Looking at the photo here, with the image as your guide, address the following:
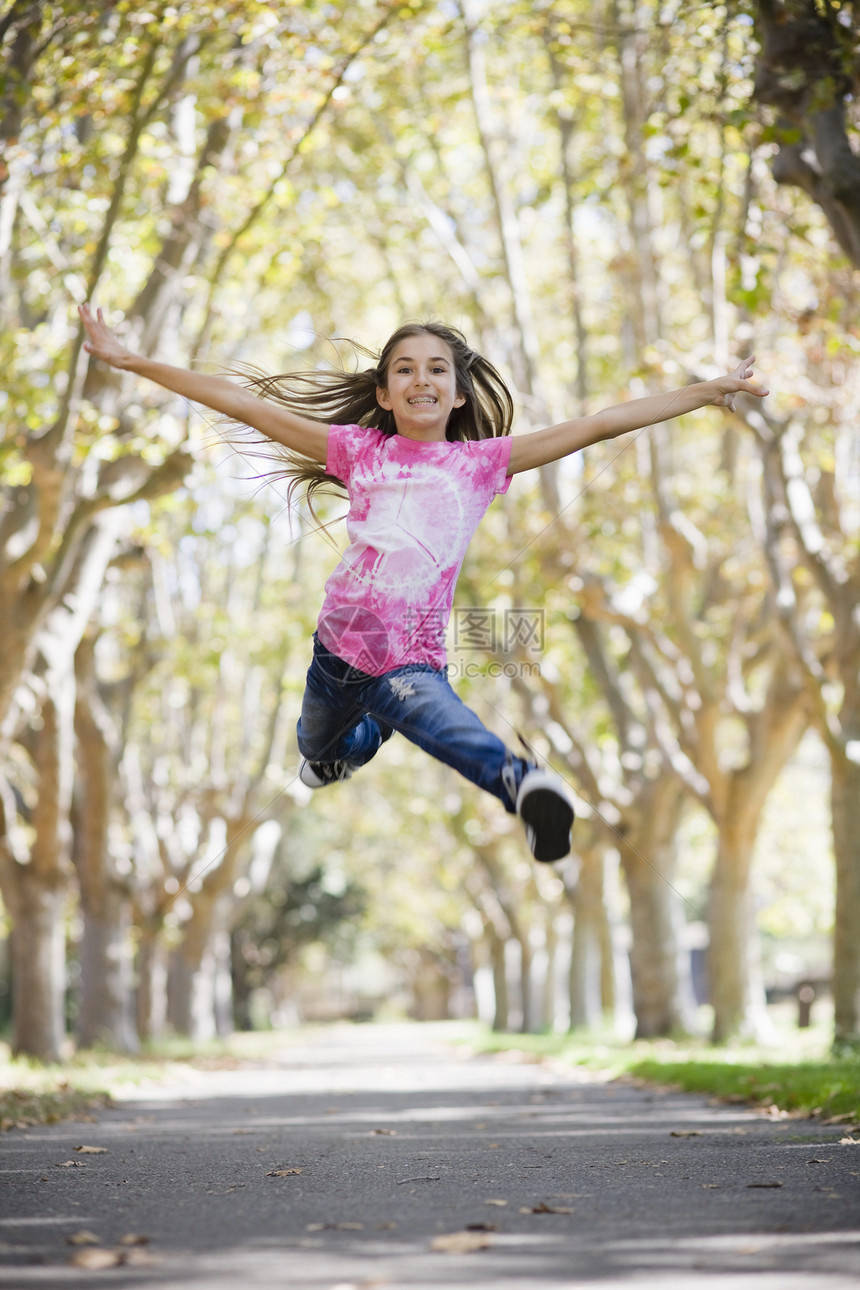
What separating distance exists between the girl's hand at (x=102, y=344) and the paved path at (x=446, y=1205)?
2.79m

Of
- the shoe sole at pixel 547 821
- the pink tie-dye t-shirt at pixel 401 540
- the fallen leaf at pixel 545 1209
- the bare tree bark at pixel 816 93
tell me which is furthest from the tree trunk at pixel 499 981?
the fallen leaf at pixel 545 1209

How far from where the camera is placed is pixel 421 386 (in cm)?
484

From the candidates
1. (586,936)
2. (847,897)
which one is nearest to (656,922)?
(847,897)

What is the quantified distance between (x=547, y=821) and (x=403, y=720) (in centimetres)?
63

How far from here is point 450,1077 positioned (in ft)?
42.4

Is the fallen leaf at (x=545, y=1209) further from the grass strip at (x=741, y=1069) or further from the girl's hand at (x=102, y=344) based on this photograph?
the girl's hand at (x=102, y=344)

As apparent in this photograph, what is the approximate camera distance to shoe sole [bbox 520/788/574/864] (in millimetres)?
4070

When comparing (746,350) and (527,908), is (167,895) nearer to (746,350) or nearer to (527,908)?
(527,908)

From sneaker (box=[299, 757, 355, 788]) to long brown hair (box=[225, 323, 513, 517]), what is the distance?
40.3 inches

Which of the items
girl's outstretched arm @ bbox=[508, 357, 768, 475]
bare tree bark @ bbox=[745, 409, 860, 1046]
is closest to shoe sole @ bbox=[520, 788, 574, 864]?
girl's outstretched arm @ bbox=[508, 357, 768, 475]

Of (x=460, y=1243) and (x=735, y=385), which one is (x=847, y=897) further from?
(x=460, y=1243)

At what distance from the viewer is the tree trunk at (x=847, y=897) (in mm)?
10617

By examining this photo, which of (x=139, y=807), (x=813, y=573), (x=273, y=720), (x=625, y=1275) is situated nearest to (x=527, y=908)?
(x=273, y=720)

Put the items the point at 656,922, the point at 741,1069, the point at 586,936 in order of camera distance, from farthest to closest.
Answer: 1. the point at 586,936
2. the point at 656,922
3. the point at 741,1069
